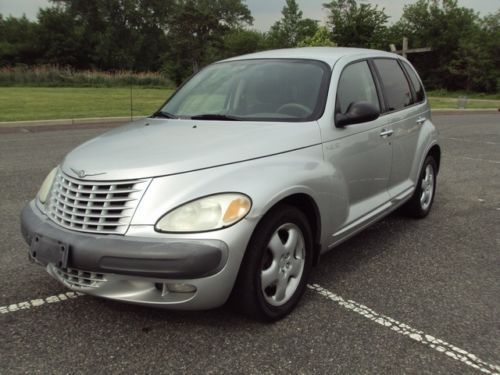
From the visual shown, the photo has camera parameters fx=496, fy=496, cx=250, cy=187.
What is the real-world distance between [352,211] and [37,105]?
1648 cm

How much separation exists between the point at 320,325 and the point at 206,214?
0.99m

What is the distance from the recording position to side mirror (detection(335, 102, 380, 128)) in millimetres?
3348

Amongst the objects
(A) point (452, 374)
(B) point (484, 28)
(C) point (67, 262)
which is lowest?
(A) point (452, 374)

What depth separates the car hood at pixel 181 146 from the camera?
2.64 metres

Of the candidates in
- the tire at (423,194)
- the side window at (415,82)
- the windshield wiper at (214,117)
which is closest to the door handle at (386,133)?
the tire at (423,194)

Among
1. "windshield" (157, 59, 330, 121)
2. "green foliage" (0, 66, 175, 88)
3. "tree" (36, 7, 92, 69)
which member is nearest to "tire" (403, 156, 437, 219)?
"windshield" (157, 59, 330, 121)

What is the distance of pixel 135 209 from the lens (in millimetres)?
2494

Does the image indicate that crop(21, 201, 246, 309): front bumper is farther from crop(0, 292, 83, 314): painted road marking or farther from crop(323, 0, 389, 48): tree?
crop(323, 0, 389, 48): tree

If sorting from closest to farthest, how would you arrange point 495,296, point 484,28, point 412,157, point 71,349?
point 71,349, point 495,296, point 412,157, point 484,28

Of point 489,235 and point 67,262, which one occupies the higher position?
point 67,262

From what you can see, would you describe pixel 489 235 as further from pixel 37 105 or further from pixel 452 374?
pixel 37 105

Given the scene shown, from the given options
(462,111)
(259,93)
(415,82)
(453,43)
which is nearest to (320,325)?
(259,93)

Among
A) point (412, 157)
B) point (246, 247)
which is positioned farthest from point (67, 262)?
point (412, 157)

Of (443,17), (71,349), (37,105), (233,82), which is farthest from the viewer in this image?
(443,17)
